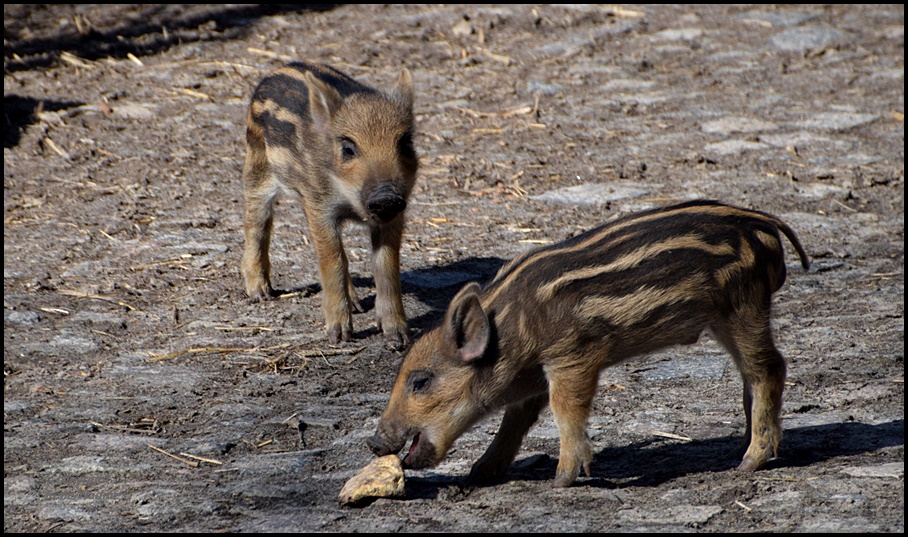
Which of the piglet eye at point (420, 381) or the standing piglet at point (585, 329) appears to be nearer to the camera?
the standing piglet at point (585, 329)

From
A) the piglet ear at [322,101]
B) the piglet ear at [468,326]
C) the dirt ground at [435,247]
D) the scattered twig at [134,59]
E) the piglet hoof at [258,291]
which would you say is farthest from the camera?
the scattered twig at [134,59]

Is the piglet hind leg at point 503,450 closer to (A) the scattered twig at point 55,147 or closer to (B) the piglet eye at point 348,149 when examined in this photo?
(B) the piglet eye at point 348,149

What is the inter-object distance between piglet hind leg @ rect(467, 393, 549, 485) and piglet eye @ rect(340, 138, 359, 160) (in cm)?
221

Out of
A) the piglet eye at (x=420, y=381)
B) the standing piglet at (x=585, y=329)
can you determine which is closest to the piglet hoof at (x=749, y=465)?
the standing piglet at (x=585, y=329)

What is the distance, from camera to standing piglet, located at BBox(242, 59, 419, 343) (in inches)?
239

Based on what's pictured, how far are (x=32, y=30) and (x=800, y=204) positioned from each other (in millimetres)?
8805

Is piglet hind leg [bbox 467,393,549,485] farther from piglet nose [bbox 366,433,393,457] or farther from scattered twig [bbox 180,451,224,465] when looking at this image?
scattered twig [bbox 180,451,224,465]

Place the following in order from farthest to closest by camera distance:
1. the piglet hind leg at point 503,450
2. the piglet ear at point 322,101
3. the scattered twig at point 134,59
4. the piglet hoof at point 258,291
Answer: the scattered twig at point 134,59
the piglet hoof at point 258,291
the piglet ear at point 322,101
the piglet hind leg at point 503,450

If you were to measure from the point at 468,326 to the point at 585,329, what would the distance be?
1.55 feet

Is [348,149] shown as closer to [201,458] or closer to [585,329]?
[201,458]

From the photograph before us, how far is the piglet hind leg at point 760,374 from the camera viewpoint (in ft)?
14.1

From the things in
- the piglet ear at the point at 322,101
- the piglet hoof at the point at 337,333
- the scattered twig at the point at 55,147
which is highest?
the piglet ear at the point at 322,101

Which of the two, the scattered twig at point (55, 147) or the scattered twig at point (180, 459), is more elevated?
the scattered twig at point (55, 147)

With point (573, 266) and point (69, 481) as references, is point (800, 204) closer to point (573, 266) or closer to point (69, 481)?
point (573, 266)
